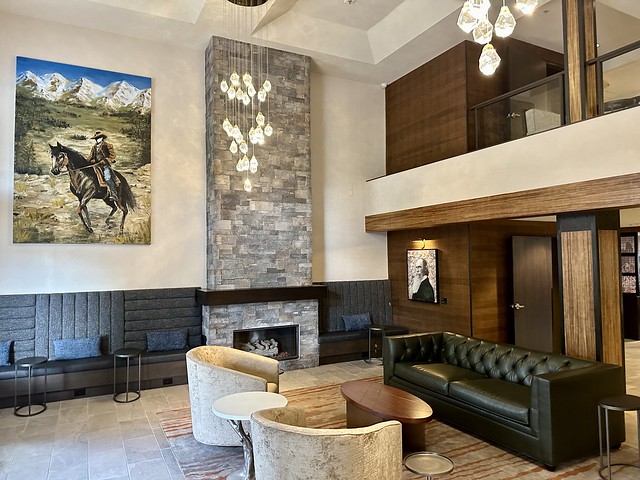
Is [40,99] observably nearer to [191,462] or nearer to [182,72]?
[182,72]

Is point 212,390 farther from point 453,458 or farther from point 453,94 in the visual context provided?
point 453,94

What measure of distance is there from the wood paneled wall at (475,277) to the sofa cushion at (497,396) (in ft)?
7.90

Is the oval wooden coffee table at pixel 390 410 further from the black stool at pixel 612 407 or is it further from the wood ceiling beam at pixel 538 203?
the wood ceiling beam at pixel 538 203

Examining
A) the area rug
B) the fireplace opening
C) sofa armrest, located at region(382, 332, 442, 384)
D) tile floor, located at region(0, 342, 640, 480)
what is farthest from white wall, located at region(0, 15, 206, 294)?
sofa armrest, located at region(382, 332, 442, 384)

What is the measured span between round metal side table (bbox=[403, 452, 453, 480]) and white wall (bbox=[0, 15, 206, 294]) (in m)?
4.98

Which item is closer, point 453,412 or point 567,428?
point 567,428

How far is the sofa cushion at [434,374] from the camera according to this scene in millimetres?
4777

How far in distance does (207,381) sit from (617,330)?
14.9ft

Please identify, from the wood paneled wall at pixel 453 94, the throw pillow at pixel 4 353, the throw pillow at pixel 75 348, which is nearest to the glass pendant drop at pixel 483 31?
the wood paneled wall at pixel 453 94

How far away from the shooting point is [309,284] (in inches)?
294

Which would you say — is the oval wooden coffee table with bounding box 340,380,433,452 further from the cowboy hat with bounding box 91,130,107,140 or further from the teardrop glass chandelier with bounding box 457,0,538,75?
the cowboy hat with bounding box 91,130,107,140

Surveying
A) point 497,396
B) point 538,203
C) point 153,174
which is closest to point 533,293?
point 538,203

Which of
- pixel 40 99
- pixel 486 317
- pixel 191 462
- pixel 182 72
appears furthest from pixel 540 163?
pixel 40 99

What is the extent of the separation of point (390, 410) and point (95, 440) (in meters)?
3.00
